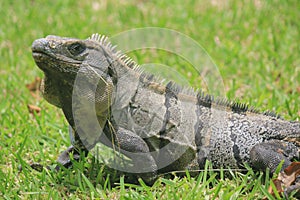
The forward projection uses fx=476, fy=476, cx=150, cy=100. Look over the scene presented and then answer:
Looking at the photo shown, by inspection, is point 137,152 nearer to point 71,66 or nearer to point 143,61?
point 71,66

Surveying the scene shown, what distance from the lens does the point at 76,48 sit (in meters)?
4.29

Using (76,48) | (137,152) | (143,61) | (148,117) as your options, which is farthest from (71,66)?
(143,61)

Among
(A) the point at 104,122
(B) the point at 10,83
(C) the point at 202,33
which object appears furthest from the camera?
(C) the point at 202,33

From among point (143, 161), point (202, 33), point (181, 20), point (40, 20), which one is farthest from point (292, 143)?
point (40, 20)

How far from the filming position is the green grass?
435cm

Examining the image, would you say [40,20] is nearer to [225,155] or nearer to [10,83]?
[10,83]

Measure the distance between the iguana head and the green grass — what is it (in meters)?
0.82

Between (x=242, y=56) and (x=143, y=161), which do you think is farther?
(x=242, y=56)

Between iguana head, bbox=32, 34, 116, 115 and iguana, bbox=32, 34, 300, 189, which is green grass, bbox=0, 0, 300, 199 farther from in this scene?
iguana head, bbox=32, 34, 116, 115

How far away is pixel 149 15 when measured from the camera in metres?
9.21

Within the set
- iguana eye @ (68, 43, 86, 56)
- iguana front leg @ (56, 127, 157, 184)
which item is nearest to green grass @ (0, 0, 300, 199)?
iguana front leg @ (56, 127, 157, 184)

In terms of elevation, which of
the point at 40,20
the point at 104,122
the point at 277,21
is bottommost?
the point at 104,122

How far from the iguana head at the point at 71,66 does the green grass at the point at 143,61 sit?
818mm

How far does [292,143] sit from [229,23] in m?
4.68
